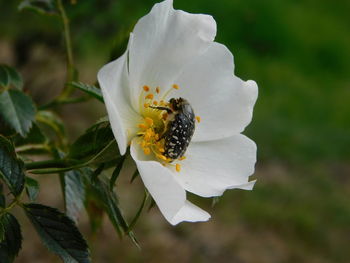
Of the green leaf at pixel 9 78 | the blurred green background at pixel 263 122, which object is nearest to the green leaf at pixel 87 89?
the green leaf at pixel 9 78

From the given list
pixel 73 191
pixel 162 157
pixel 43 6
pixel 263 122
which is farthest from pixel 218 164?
pixel 263 122

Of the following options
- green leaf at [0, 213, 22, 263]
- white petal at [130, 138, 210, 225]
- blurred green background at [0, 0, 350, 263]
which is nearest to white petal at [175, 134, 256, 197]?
white petal at [130, 138, 210, 225]

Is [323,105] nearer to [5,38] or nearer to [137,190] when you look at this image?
[137,190]

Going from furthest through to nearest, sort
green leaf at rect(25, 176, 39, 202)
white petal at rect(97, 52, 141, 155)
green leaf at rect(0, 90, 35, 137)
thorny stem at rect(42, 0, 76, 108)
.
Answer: thorny stem at rect(42, 0, 76, 108) → green leaf at rect(0, 90, 35, 137) → green leaf at rect(25, 176, 39, 202) → white petal at rect(97, 52, 141, 155)

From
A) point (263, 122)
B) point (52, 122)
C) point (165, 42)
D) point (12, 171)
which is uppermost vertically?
point (165, 42)

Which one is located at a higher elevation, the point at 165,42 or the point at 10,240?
the point at 165,42

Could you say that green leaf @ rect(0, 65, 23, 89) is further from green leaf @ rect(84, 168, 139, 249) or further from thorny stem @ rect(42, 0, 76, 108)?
green leaf @ rect(84, 168, 139, 249)

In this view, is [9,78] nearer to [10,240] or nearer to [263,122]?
[10,240]
